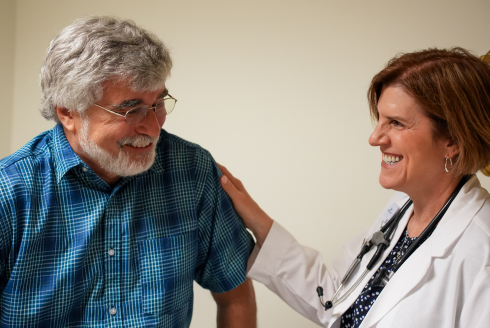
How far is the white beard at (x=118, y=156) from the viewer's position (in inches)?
53.2

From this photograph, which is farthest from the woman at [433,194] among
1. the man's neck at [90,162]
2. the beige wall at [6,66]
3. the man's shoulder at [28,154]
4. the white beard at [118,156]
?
the beige wall at [6,66]

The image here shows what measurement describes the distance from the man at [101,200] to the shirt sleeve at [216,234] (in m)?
0.01

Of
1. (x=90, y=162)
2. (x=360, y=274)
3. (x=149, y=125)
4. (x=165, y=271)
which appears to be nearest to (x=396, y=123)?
(x=360, y=274)

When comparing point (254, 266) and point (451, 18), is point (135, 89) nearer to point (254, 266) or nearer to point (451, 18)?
point (254, 266)

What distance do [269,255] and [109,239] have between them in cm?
60

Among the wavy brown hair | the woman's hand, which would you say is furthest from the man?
the wavy brown hair

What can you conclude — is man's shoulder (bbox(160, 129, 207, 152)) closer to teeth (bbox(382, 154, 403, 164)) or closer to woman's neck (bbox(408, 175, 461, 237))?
teeth (bbox(382, 154, 403, 164))

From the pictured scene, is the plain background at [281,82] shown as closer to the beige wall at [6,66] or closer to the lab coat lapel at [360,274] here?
the beige wall at [6,66]

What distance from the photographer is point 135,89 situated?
1.31 meters

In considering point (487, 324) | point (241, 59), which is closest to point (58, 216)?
point (487, 324)

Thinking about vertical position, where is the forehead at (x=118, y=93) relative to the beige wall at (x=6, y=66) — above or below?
above

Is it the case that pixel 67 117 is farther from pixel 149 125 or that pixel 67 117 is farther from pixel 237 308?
pixel 237 308

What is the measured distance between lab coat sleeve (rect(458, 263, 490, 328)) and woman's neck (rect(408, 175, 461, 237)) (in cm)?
28

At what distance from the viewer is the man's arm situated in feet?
5.48
